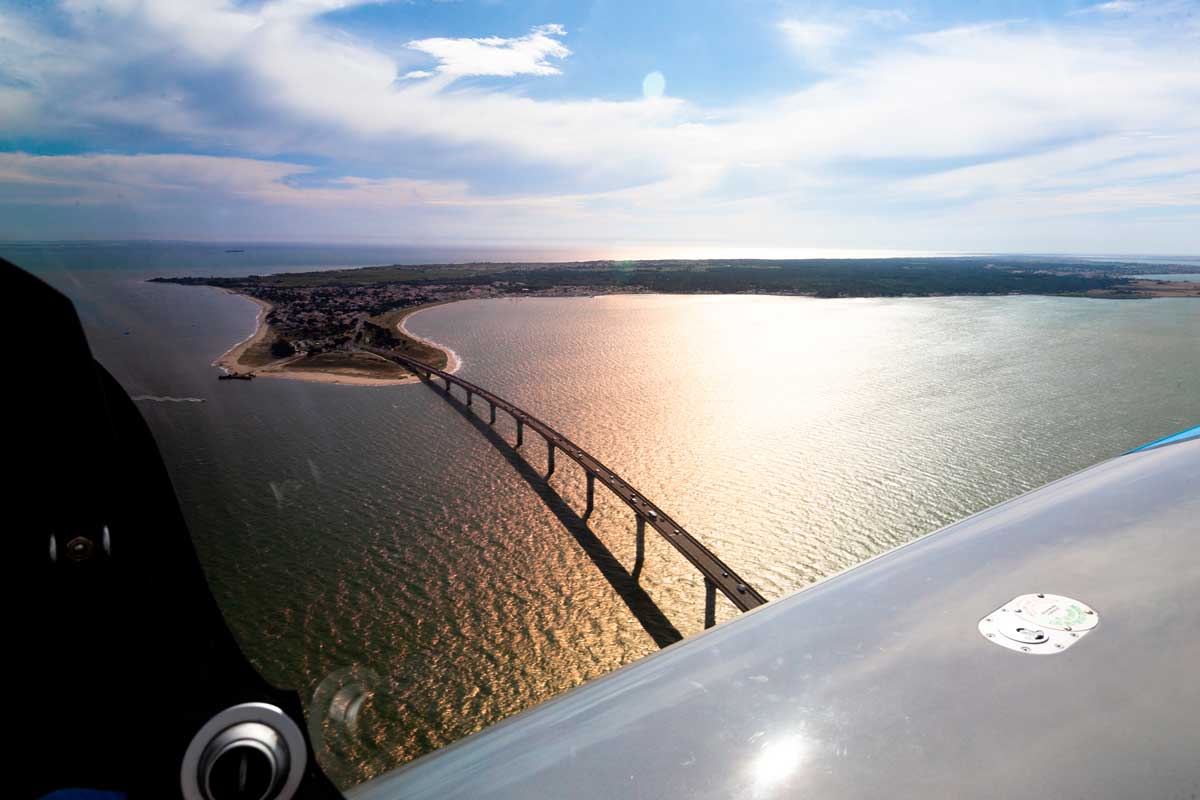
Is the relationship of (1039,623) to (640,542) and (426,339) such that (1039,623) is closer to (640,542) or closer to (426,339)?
(640,542)

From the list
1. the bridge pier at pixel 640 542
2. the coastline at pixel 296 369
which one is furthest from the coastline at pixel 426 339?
the bridge pier at pixel 640 542

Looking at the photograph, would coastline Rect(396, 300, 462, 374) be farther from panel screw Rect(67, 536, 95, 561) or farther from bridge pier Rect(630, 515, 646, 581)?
panel screw Rect(67, 536, 95, 561)

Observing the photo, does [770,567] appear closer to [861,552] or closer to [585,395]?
[861,552]

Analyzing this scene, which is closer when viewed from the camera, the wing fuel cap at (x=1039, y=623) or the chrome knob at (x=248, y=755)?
the chrome knob at (x=248, y=755)

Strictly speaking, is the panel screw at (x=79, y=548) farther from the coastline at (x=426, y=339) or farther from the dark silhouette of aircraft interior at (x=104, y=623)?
the coastline at (x=426, y=339)

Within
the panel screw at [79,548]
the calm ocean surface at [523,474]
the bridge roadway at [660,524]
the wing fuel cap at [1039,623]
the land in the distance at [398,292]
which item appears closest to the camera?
the panel screw at [79,548]

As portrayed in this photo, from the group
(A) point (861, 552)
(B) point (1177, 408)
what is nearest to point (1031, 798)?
(A) point (861, 552)
